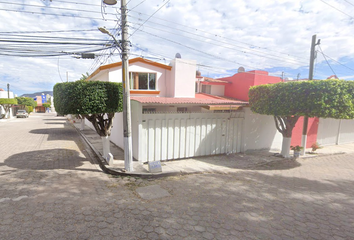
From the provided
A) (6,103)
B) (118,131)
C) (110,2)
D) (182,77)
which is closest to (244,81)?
(182,77)

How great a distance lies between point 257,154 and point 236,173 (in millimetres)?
3598

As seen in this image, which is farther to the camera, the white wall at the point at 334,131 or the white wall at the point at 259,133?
the white wall at the point at 334,131

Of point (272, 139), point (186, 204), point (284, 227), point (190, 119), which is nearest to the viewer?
point (284, 227)

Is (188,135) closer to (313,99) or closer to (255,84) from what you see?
(313,99)

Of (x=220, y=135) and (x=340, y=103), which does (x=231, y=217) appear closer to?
(x=220, y=135)

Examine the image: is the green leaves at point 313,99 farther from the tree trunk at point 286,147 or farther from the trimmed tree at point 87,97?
the trimmed tree at point 87,97

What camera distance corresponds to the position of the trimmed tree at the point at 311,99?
7.41 m

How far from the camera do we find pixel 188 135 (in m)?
8.99

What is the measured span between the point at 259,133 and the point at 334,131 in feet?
26.9

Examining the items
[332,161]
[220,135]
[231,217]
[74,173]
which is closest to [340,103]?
[332,161]

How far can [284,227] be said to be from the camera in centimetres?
402

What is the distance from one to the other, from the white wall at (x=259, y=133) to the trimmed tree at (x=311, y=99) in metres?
1.50

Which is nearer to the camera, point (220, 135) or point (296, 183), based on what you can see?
point (296, 183)

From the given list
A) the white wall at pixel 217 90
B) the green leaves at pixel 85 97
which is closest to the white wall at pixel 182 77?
the white wall at pixel 217 90
